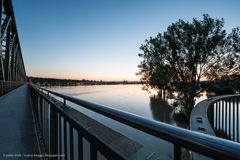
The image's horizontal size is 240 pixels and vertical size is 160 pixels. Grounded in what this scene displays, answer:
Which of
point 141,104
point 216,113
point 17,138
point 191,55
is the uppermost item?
point 191,55

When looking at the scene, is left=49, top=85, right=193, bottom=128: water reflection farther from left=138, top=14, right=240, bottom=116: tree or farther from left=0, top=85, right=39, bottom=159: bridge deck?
left=138, top=14, right=240, bottom=116: tree

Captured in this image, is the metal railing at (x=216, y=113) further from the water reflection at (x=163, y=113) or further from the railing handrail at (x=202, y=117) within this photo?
the water reflection at (x=163, y=113)

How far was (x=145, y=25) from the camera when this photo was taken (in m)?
15.3

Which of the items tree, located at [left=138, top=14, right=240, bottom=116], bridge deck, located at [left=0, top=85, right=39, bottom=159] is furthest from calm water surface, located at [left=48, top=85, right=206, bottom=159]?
tree, located at [left=138, top=14, right=240, bottom=116]

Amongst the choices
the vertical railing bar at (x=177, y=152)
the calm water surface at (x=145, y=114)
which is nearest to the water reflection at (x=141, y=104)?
the calm water surface at (x=145, y=114)

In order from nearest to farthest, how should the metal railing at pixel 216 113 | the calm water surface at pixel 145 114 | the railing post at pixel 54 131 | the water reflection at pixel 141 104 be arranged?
the railing post at pixel 54 131 < the metal railing at pixel 216 113 < the calm water surface at pixel 145 114 < the water reflection at pixel 141 104

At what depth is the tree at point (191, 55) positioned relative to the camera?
1214 cm

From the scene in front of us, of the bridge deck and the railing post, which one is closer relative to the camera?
the railing post

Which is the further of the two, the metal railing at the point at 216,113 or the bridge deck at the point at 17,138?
the bridge deck at the point at 17,138

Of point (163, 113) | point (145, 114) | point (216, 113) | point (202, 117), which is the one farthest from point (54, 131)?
point (163, 113)

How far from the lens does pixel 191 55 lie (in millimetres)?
12703

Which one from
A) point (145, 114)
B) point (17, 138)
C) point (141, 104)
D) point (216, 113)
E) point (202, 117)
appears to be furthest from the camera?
point (141, 104)

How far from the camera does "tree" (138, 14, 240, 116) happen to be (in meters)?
12.1

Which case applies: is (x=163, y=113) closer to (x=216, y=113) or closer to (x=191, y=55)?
(x=191, y=55)
